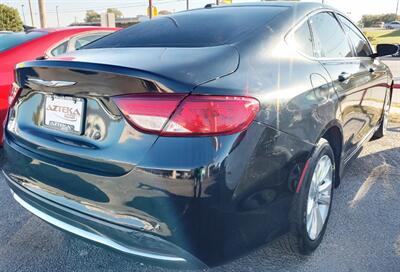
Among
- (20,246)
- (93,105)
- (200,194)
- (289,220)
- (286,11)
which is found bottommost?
(20,246)

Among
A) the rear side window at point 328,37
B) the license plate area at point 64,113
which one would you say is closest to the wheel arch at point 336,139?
the rear side window at point 328,37

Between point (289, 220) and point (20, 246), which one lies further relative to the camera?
point (20, 246)

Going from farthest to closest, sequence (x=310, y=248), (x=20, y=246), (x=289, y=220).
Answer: (x=20, y=246) → (x=310, y=248) → (x=289, y=220)

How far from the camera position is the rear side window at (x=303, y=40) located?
2.35 meters

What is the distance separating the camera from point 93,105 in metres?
1.81

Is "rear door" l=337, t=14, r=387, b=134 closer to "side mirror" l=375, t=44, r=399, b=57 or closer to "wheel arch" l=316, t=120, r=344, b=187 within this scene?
"side mirror" l=375, t=44, r=399, b=57

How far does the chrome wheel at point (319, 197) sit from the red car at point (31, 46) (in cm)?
294

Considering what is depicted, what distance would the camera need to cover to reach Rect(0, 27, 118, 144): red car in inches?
148

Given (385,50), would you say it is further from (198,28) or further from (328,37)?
(198,28)

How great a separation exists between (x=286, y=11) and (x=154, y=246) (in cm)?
168

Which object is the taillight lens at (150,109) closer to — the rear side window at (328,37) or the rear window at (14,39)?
the rear side window at (328,37)

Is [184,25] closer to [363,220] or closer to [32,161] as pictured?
[32,161]

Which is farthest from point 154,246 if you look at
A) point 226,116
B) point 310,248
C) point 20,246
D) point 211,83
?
point 20,246

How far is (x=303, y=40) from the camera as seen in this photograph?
246cm
